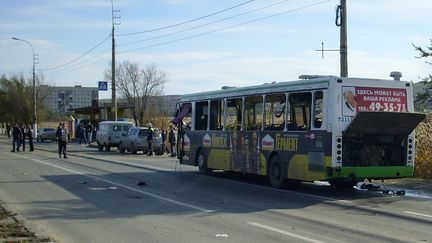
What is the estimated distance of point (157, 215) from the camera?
36.9ft

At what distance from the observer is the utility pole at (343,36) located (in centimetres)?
2105

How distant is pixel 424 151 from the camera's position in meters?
19.6

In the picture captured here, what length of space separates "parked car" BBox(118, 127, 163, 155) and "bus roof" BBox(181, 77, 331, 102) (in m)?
14.3

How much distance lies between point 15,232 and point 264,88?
9.38m

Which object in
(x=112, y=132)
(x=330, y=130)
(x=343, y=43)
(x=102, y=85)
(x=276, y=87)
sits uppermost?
(x=102, y=85)

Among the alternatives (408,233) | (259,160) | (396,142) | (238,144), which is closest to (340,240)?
(408,233)

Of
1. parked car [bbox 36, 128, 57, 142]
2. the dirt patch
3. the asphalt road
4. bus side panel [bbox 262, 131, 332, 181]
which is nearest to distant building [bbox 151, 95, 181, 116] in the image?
parked car [bbox 36, 128, 57, 142]

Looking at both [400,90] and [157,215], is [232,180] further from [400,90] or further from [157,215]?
[157,215]

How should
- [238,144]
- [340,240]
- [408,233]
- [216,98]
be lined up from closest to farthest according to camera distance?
[340,240] → [408,233] → [238,144] → [216,98]

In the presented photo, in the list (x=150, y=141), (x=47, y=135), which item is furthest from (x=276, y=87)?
(x=47, y=135)

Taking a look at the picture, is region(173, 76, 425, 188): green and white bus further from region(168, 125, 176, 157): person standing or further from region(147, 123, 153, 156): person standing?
region(147, 123, 153, 156): person standing

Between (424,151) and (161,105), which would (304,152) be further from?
(161,105)

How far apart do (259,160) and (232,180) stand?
196 centimetres

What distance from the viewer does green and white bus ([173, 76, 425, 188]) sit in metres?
14.1
